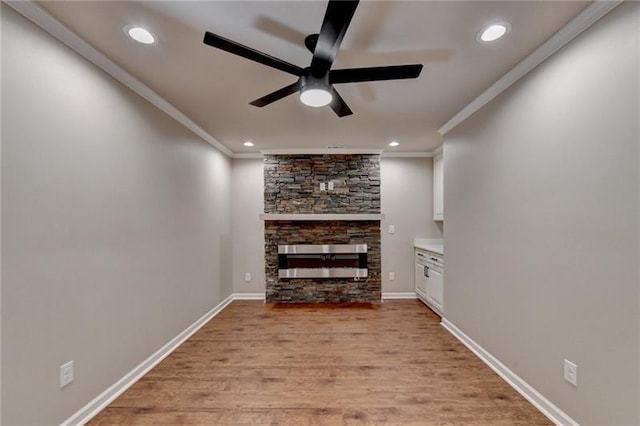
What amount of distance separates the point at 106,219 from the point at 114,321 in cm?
75

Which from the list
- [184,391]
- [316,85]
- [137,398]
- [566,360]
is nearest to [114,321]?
[137,398]

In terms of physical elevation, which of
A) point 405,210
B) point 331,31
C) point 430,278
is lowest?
point 430,278

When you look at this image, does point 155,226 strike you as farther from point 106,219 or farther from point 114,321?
point 114,321

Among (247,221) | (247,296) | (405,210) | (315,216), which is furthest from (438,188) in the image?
(247,296)

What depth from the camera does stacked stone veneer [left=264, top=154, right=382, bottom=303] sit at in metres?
4.34

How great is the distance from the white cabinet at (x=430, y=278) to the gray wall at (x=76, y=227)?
10.3 ft

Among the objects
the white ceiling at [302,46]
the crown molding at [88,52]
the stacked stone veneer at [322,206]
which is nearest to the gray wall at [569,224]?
the white ceiling at [302,46]

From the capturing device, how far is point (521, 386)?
2039 mm

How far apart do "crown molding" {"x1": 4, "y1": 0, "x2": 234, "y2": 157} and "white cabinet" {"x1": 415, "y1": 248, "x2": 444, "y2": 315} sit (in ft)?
11.6

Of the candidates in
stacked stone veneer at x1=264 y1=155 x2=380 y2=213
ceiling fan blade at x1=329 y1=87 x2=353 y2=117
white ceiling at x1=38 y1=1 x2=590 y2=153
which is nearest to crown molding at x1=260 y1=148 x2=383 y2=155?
stacked stone veneer at x1=264 y1=155 x2=380 y2=213

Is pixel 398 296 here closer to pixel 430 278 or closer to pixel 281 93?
pixel 430 278

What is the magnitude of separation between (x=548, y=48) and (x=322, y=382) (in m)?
2.81

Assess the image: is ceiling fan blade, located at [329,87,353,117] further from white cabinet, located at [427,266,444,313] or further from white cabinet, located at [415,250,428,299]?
white cabinet, located at [415,250,428,299]

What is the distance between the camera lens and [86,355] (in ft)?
5.87
